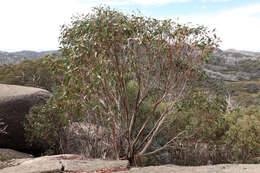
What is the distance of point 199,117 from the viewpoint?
10.6 m

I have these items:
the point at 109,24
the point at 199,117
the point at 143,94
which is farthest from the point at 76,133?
the point at 109,24

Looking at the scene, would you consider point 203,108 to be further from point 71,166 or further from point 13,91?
point 13,91

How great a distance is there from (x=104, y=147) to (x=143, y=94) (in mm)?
2712

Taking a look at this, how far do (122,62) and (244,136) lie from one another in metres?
8.38

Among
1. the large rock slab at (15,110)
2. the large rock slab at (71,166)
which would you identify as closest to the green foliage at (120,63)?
the large rock slab at (71,166)

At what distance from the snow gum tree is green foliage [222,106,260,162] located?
4.84m

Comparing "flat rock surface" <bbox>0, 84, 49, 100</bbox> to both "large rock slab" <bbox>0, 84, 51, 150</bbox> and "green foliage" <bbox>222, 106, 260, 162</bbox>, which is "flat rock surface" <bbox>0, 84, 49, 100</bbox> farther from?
"green foliage" <bbox>222, 106, 260, 162</bbox>

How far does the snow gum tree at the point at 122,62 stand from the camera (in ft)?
25.4

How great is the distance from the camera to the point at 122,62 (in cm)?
902

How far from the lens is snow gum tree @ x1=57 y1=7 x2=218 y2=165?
7.74m

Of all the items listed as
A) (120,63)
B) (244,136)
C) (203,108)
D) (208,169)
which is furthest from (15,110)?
(244,136)

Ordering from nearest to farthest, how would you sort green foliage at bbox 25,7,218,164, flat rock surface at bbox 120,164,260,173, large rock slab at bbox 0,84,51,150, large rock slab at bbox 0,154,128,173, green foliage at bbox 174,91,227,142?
flat rock surface at bbox 120,164,260,173 → large rock slab at bbox 0,154,128,173 → green foliage at bbox 25,7,218,164 → green foliage at bbox 174,91,227,142 → large rock slab at bbox 0,84,51,150

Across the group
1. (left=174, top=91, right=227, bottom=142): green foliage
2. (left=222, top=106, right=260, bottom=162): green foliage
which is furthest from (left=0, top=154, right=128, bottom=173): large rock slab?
(left=222, top=106, right=260, bottom=162): green foliage

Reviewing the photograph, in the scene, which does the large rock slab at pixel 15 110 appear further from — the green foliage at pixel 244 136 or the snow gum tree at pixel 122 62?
the green foliage at pixel 244 136
